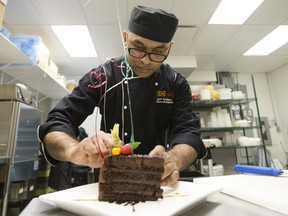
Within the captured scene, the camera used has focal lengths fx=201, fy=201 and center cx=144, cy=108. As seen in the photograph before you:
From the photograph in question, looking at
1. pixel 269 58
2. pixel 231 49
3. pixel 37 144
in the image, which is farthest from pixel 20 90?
pixel 269 58

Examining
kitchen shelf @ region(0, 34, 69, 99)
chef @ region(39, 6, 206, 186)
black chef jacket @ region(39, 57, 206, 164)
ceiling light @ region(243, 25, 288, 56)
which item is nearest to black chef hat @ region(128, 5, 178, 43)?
chef @ region(39, 6, 206, 186)

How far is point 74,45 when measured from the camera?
3.10m

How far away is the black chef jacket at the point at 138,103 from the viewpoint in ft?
3.22

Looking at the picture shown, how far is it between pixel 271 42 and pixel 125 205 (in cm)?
372

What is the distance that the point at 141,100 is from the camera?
1057 millimetres

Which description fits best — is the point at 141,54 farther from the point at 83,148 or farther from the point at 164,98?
the point at 83,148

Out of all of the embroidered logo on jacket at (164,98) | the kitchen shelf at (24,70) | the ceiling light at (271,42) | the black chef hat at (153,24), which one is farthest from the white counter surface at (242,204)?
the ceiling light at (271,42)

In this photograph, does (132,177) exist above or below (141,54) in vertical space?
below

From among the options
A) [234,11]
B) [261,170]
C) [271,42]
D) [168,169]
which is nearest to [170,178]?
[168,169]

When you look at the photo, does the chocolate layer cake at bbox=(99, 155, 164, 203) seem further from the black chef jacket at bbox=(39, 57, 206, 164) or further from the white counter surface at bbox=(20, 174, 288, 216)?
the black chef jacket at bbox=(39, 57, 206, 164)

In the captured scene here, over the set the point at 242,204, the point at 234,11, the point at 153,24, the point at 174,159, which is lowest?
the point at 242,204

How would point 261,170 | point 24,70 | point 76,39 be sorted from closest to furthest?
point 261,170, point 24,70, point 76,39

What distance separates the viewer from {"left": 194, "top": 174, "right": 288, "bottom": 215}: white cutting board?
20.5 inches

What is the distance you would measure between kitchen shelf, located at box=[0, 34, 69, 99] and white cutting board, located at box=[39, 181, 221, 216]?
179cm
